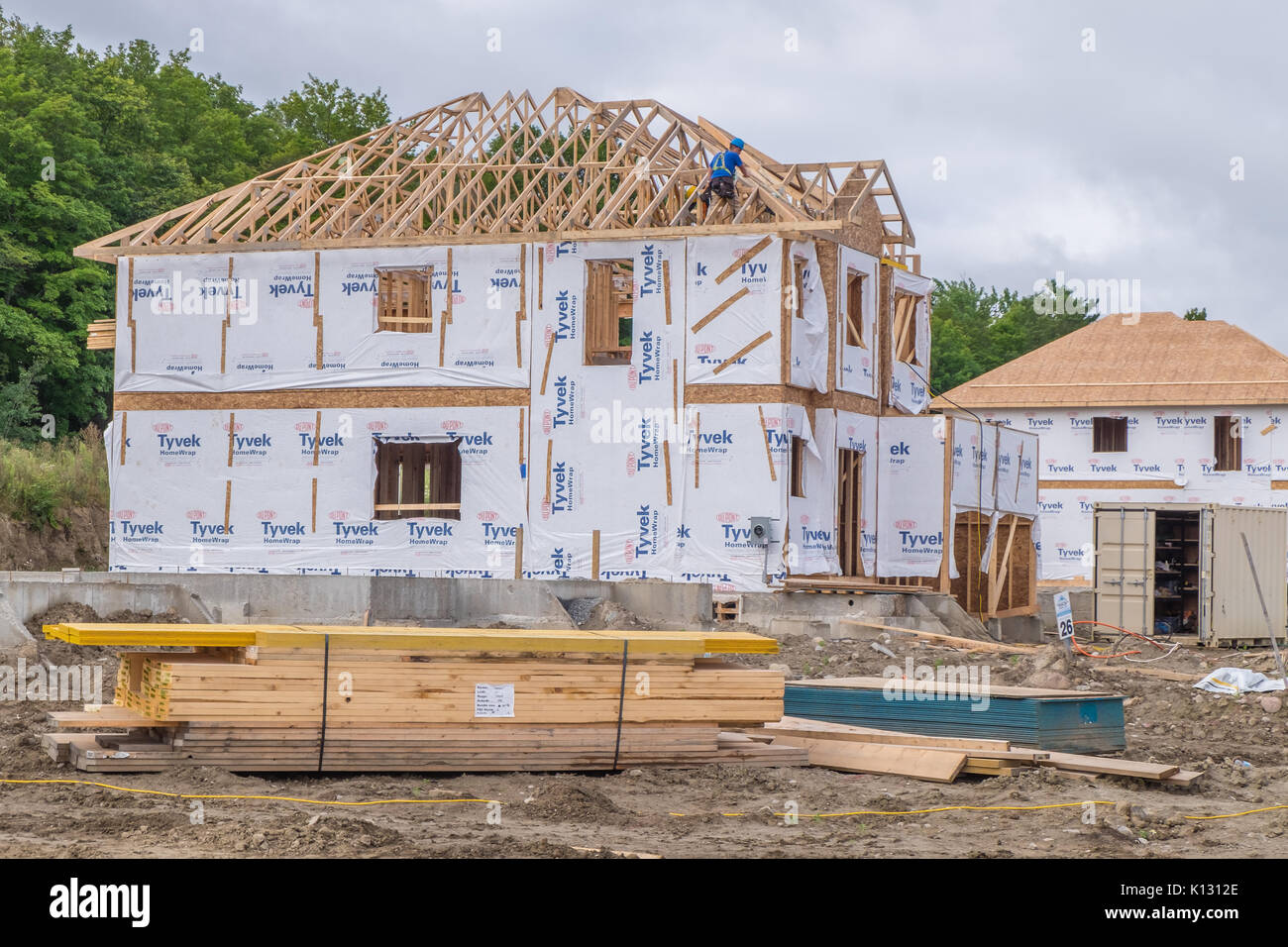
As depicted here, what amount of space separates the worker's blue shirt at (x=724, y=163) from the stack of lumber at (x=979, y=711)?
410 inches

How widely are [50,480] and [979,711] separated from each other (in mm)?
21870

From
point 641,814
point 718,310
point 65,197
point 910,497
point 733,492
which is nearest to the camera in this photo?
point 641,814

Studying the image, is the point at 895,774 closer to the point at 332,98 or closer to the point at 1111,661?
the point at 1111,661

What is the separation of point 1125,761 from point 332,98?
52.8 meters

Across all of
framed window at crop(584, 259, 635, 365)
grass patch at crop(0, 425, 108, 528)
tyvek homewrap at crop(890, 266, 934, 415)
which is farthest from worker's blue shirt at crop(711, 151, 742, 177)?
grass patch at crop(0, 425, 108, 528)

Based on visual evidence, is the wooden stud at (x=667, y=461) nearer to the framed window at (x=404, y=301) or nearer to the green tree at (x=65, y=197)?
the framed window at (x=404, y=301)

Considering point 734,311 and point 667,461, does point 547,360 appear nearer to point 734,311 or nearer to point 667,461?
point 667,461

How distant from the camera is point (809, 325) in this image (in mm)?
22531

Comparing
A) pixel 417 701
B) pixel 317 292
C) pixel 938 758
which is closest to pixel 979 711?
pixel 938 758

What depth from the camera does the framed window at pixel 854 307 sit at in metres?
23.9

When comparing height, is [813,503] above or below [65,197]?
below

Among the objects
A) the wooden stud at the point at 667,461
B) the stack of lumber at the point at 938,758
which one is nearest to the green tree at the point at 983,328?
the wooden stud at the point at 667,461

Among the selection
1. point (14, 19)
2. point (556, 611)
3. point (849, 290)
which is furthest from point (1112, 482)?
point (14, 19)

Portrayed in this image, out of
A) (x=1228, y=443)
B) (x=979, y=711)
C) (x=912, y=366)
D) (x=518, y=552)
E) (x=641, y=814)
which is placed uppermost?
(x=912, y=366)
